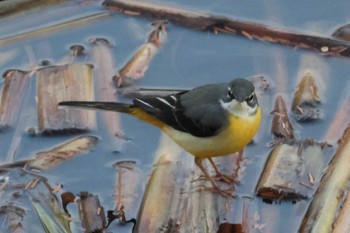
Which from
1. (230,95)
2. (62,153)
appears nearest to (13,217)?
(62,153)

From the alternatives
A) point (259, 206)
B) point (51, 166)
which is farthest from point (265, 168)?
point (51, 166)

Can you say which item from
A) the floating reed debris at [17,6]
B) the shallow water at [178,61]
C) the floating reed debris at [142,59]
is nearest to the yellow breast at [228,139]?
the shallow water at [178,61]

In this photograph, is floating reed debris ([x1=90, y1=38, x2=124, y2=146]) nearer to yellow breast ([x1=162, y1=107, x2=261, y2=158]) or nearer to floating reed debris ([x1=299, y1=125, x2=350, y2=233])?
yellow breast ([x1=162, y1=107, x2=261, y2=158])

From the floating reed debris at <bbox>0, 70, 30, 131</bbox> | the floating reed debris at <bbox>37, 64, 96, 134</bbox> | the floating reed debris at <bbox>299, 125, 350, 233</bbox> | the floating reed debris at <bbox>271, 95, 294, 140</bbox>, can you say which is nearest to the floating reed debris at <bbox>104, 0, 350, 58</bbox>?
the floating reed debris at <bbox>271, 95, 294, 140</bbox>

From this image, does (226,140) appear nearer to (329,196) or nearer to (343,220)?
(329,196)

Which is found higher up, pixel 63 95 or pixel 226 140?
pixel 63 95

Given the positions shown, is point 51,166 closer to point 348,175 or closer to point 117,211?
point 117,211

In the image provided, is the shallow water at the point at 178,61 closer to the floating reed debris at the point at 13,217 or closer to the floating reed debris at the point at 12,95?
the floating reed debris at the point at 12,95
